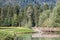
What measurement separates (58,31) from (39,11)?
82.8 ft

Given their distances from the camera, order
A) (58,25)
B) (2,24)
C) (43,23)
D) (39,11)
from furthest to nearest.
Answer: (39,11)
(2,24)
(43,23)
(58,25)

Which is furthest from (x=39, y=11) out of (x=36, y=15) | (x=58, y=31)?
(x=58, y=31)

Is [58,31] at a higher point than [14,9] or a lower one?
lower

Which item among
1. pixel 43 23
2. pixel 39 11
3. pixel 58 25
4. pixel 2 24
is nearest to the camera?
pixel 58 25

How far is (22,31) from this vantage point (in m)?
45.6

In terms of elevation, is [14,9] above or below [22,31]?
above

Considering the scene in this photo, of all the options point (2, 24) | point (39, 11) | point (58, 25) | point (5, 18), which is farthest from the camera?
point (39, 11)

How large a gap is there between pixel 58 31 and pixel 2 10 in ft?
95.6

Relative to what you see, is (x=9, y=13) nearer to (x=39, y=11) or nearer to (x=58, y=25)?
(x=39, y=11)

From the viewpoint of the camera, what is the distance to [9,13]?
Result: 235ft

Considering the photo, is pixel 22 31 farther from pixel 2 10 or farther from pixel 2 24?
pixel 2 10

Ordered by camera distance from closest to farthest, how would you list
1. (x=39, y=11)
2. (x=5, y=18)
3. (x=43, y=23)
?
(x=43, y=23) → (x=5, y=18) → (x=39, y=11)

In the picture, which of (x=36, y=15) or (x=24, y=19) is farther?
(x=36, y=15)

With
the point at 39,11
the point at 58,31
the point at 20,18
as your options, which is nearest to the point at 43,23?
the point at 58,31
